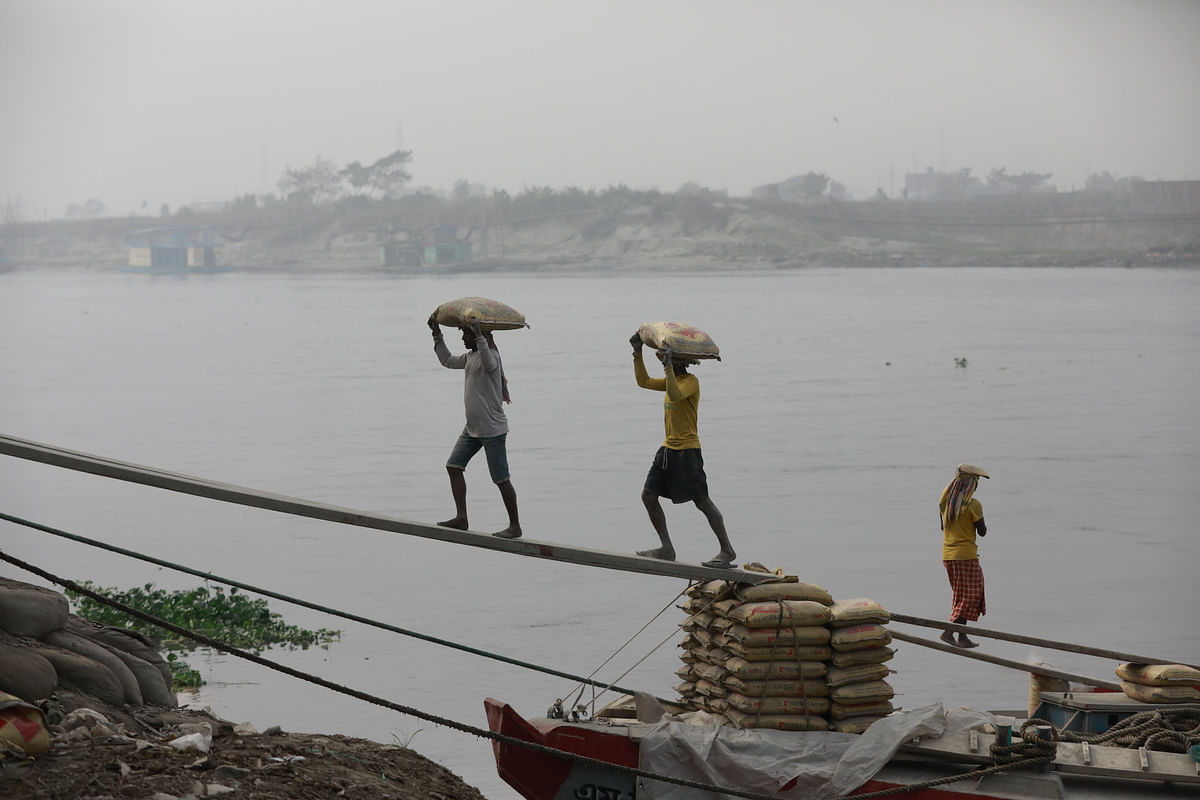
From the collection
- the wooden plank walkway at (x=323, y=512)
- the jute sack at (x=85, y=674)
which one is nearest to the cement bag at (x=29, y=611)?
the jute sack at (x=85, y=674)

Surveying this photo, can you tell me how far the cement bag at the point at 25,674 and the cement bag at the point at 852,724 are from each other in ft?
16.1

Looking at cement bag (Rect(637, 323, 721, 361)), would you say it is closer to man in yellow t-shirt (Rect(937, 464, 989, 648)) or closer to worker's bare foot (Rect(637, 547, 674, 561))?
worker's bare foot (Rect(637, 547, 674, 561))

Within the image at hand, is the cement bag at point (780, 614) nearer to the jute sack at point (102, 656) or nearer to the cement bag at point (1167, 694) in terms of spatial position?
the cement bag at point (1167, 694)

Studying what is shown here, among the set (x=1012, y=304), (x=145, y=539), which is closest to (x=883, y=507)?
(x=145, y=539)

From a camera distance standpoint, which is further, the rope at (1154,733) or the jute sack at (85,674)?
the rope at (1154,733)

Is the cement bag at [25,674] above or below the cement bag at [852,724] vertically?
above

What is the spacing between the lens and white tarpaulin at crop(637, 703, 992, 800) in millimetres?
9062

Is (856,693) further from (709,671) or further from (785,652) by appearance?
(709,671)

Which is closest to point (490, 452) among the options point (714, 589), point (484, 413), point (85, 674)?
point (484, 413)

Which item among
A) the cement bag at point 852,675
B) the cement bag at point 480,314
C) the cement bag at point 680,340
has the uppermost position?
the cement bag at point 480,314

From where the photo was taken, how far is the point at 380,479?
42969 mm

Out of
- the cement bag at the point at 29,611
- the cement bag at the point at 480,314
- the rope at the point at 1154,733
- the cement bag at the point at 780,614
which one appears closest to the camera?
the cement bag at the point at 29,611

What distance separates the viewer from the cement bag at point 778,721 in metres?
9.31

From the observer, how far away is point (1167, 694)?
11.0 meters
